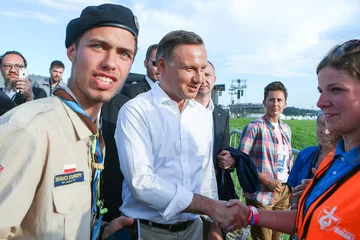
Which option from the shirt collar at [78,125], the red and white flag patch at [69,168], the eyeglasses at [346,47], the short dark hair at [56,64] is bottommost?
the red and white flag patch at [69,168]

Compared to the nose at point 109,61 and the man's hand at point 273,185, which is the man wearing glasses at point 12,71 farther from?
the man's hand at point 273,185

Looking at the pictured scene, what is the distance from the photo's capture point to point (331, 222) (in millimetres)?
1534

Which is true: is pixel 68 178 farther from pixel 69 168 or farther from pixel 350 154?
pixel 350 154

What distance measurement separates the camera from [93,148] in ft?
5.50

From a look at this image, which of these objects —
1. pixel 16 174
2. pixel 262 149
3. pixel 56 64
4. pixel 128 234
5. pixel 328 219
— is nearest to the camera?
pixel 16 174

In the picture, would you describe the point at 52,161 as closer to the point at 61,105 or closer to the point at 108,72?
the point at 61,105

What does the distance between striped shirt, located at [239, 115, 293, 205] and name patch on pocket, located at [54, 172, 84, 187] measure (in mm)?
3640

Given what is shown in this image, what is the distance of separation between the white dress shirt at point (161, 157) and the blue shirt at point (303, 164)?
4.29ft

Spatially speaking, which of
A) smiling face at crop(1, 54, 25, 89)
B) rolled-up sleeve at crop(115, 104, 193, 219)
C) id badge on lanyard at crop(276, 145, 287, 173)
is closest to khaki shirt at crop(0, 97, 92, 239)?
rolled-up sleeve at crop(115, 104, 193, 219)

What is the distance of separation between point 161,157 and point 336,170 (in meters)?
1.22

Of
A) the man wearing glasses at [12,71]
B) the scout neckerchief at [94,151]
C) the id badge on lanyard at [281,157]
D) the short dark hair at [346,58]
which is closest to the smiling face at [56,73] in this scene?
the man wearing glasses at [12,71]

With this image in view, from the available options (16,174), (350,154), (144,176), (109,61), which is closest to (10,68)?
(144,176)

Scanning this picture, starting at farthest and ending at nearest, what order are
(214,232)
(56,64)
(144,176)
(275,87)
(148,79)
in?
1. (56,64)
2. (275,87)
3. (148,79)
4. (214,232)
5. (144,176)

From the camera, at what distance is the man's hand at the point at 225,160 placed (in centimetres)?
316
